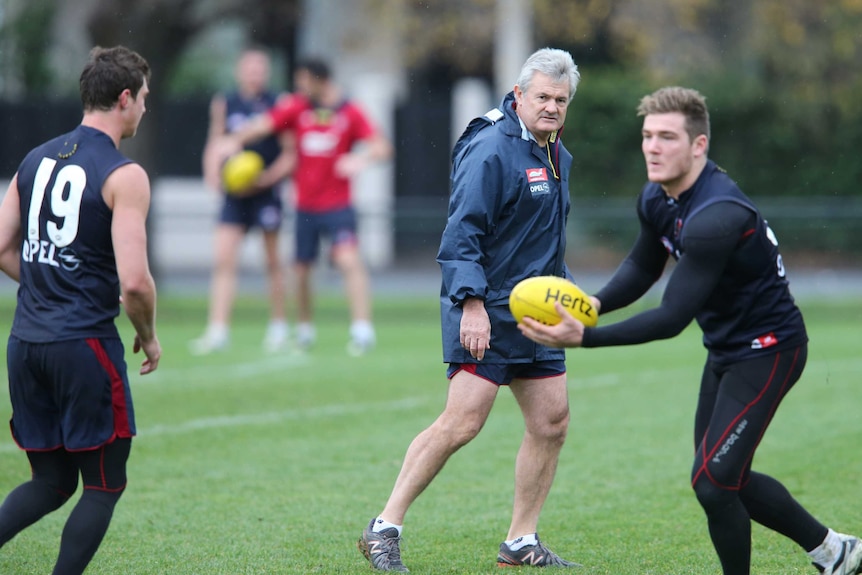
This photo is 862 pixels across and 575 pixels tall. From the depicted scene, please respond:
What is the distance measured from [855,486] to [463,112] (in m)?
19.1

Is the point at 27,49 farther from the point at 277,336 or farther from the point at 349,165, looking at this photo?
the point at 349,165

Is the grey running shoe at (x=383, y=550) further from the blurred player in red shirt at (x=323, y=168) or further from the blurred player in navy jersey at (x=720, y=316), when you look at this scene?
the blurred player in red shirt at (x=323, y=168)

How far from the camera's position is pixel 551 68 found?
5371 millimetres

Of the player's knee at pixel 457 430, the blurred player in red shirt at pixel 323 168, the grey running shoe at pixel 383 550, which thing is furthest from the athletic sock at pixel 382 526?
the blurred player in red shirt at pixel 323 168

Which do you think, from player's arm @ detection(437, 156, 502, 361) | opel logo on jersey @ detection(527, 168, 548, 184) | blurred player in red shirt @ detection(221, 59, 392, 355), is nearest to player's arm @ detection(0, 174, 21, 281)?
player's arm @ detection(437, 156, 502, 361)

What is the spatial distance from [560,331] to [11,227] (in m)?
2.24

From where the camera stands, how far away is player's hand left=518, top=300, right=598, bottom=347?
4.63 metres

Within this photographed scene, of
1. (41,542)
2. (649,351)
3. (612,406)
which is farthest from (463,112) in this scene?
(41,542)

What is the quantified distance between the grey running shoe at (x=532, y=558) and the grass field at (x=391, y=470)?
80mm

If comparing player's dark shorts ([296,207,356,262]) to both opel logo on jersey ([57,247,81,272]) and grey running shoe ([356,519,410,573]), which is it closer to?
grey running shoe ([356,519,410,573])

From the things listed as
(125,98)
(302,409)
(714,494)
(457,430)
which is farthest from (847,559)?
(302,409)

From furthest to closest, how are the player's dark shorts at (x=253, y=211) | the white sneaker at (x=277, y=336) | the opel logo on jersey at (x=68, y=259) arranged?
1. the white sneaker at (x=277, y=336)
2. the player's dark shorts at (x=253, y=211)
3. the opel logo on jersey at (x=68, y=259)

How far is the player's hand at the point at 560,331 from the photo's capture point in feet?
15.2

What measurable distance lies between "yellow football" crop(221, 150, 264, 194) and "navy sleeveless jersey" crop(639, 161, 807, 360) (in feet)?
28.8
